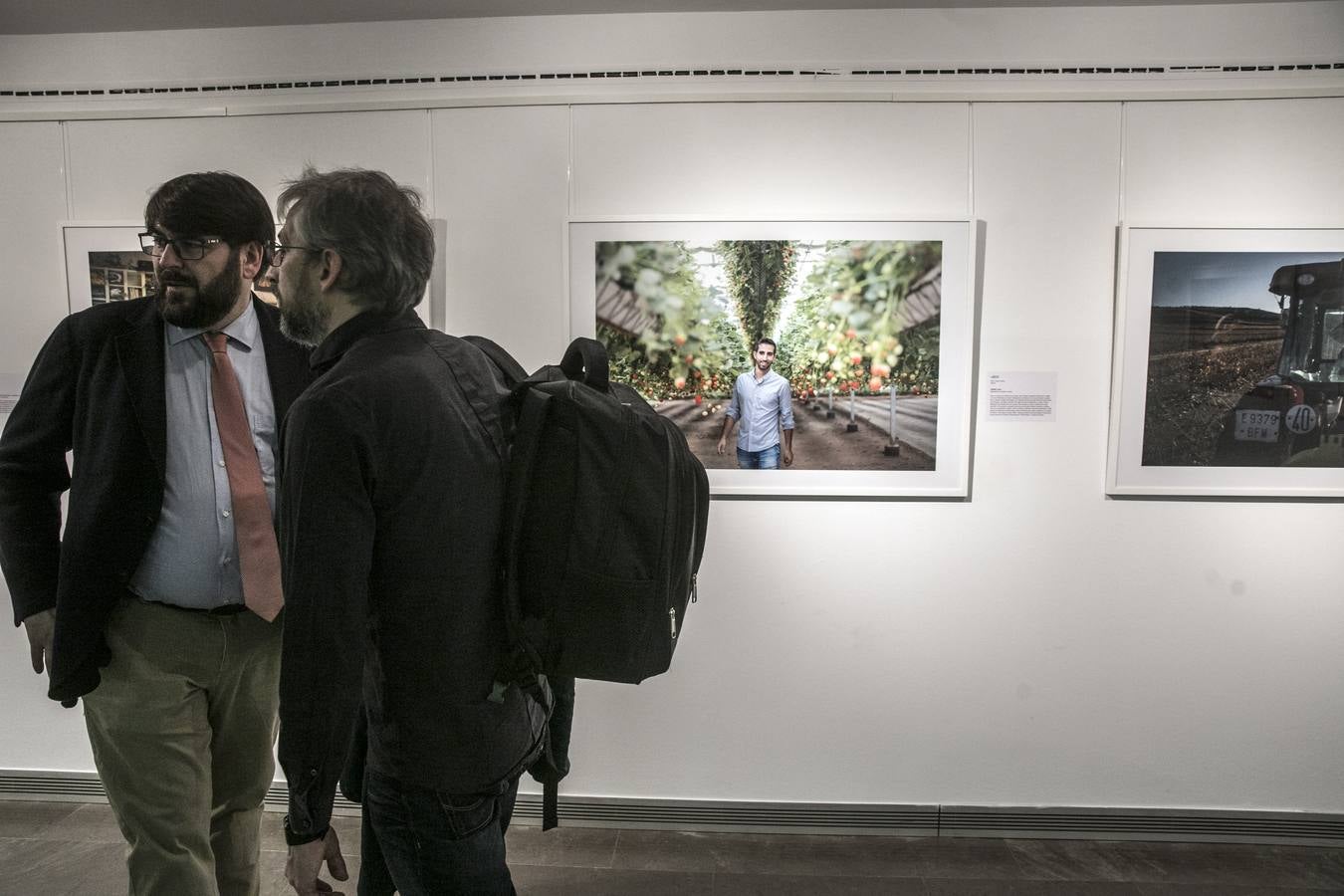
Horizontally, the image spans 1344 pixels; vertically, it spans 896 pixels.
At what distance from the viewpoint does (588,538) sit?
3.68ft

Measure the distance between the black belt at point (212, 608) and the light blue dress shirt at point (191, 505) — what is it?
1 centimetres

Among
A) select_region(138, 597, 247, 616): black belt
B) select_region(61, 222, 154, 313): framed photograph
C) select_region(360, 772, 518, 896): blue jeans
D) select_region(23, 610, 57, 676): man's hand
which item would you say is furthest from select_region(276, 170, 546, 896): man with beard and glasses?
select_region(61, 222, 154, 313): framed photograph

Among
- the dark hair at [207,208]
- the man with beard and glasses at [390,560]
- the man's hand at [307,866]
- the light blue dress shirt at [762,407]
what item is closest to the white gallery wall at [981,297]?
the light blue dress shirt at [762,407]

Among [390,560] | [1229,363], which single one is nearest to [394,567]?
[390,560]

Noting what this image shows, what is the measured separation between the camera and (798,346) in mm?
2416

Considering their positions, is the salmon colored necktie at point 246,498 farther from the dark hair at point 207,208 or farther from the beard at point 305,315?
the beard at point 305,315

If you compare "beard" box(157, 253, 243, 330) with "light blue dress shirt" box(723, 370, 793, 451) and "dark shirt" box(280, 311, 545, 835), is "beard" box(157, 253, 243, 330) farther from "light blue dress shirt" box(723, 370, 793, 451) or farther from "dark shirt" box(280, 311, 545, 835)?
"light blue dress shirt" box(723, 370, 793, 451)

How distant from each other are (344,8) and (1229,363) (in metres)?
2.94

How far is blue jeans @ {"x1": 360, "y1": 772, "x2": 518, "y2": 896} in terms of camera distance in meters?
1.19

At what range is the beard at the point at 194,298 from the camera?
1.57 metres

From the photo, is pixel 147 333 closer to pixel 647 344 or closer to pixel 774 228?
pixel 647 344

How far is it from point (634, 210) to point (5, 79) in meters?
2.15

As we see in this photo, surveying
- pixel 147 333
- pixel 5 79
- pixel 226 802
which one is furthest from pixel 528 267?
pixel 5 79

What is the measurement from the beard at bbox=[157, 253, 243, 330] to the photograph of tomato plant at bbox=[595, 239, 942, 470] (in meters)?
1.09
